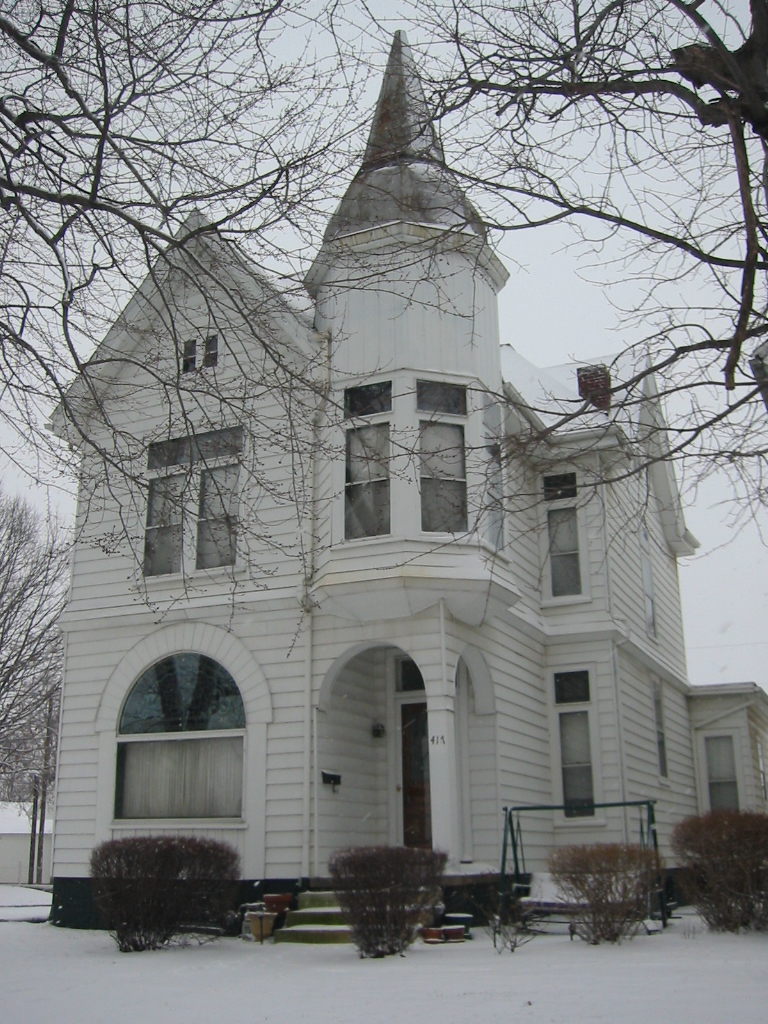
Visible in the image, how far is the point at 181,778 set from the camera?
13398mm

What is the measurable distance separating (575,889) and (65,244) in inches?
275

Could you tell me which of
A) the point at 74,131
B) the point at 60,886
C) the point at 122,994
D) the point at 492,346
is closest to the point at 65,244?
the point at 74,131

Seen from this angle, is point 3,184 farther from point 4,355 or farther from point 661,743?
point 661,743

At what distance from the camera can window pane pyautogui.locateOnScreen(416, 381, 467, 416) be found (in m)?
13.0

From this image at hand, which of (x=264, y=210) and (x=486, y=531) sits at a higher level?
(x=264, y=210)

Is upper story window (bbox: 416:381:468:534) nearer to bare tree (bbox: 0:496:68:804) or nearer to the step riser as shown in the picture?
the step riser

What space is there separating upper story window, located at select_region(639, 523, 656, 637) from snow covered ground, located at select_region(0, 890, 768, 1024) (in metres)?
9.25

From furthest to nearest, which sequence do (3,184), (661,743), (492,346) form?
(661,743), (492,346), (3,184)

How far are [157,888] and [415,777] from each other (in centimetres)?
442

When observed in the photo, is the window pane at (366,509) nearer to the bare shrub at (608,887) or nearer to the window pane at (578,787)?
the bare shrub at (608,887)

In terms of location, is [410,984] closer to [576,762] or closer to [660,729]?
[576,762]

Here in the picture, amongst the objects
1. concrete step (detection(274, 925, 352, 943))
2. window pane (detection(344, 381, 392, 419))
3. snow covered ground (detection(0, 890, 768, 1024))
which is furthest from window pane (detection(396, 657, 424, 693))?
snow covered ground (detection(0, 890, 768, 1024))

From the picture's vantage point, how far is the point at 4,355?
824cm

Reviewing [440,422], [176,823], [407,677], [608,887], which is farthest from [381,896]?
[440,422]
